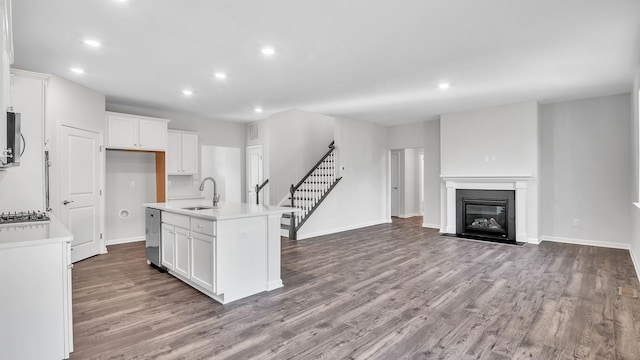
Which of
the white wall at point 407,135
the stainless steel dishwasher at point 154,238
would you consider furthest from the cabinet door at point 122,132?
the white wall at point 407,135

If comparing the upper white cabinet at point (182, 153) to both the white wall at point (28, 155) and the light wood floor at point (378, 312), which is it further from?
the white wall at point (28, 155)

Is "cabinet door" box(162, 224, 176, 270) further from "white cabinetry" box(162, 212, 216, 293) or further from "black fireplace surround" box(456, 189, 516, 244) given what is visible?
"black fireplace surround" box(456, 189, 516, 244)

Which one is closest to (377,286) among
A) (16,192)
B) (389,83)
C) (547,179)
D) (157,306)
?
(157,306)

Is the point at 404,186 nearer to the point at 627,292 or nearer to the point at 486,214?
the point at 486,214

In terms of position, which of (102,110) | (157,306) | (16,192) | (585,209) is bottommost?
(157,306)

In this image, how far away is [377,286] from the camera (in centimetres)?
373

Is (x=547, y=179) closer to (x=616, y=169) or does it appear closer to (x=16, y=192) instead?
(x=616, y=169)

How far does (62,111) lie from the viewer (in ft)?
15.1

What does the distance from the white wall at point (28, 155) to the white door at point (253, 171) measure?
186 inches

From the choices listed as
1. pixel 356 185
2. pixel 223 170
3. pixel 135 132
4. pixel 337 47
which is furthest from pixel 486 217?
pixel 135 132

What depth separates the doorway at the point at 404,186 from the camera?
9906 millimetres

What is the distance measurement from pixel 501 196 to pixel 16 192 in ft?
23.0

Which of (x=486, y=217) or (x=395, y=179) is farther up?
(x=395, y=179)

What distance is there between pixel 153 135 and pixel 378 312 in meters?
5.10
